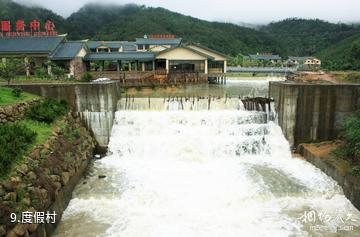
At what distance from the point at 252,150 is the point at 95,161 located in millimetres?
7822

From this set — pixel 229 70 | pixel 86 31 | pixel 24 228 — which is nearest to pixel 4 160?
pixel 24 228

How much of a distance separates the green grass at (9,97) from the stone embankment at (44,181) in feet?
6.81

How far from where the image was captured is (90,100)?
17203mm

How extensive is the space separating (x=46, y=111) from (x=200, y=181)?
291 inches

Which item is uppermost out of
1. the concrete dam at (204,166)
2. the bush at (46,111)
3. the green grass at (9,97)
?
the green grass at (9,97)

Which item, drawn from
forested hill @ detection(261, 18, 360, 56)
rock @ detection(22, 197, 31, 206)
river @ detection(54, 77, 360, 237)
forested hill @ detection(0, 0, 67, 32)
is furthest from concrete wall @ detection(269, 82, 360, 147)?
forested hill @ detection(261, 18, 360, 56)

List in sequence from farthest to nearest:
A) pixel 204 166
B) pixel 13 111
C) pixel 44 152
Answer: pixel 204 166
pixel 13 111
pixel 44 152

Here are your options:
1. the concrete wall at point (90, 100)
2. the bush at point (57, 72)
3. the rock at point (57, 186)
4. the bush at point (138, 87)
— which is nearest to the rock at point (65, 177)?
the rock at point (57, 186)

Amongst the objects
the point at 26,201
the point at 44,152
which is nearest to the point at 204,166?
the point at 44,152

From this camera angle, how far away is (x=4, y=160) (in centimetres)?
938

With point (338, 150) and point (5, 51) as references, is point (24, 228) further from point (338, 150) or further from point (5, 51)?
point (5, 51)

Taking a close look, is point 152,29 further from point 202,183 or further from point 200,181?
point 202,183

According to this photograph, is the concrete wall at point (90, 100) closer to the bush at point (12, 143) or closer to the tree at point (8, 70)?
the tree at point (8, 70)

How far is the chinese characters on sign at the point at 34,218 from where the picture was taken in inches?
337
